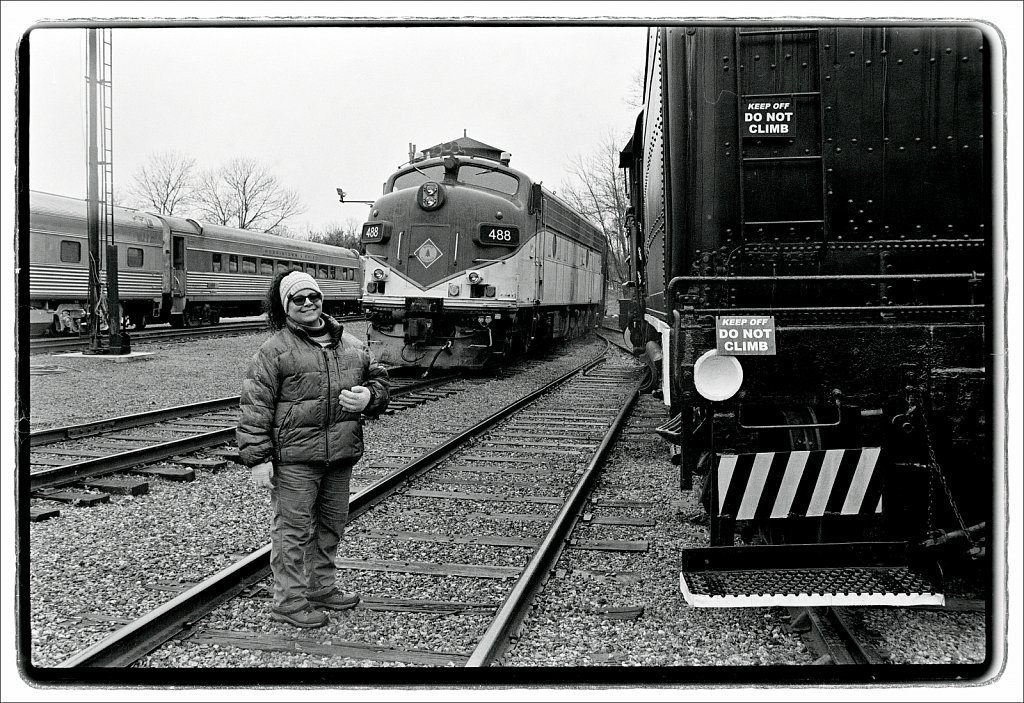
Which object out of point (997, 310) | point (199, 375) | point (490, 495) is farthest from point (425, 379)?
point (997, 310)

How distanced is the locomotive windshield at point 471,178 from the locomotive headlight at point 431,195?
0.68 meters

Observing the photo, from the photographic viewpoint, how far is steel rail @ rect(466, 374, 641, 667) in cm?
324

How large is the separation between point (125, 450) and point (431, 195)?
666cm

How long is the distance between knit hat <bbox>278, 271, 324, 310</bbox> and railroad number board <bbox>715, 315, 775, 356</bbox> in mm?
1780

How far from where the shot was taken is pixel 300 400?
3430 mm

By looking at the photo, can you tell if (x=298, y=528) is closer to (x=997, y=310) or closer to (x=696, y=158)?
(x=696, y=158)

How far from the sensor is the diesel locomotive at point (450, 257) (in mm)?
12305

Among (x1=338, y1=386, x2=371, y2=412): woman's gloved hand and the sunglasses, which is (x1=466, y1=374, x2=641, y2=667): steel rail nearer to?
(x1=338, y1=386, x2=371, y2=412): woman's gloved hand

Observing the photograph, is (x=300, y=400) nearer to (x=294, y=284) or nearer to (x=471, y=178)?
(x=294, y=284)

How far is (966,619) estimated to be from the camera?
11.2 ft

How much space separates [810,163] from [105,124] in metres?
3.00

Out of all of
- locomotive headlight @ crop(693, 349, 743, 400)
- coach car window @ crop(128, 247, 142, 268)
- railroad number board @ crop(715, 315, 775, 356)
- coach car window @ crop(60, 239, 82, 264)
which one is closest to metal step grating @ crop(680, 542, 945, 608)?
locomotive headlight @ crop(693, 349, 743, 400)

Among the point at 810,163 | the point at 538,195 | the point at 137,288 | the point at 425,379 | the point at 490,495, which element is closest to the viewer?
the point at 810,163

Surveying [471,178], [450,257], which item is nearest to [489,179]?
[471,178]
